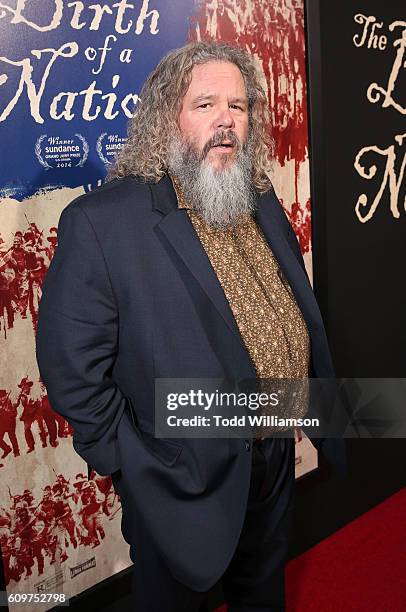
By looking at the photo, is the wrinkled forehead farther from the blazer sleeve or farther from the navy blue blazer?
the blazer sleeve

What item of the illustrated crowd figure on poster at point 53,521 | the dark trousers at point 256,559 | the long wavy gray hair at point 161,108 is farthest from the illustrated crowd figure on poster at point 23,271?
the dark trousers at point 256,559

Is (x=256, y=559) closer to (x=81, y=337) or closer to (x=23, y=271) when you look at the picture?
(x=81, y=337)

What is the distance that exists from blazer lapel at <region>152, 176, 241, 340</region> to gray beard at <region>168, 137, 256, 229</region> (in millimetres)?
89

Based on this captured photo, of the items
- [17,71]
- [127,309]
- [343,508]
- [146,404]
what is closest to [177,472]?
[146,404]

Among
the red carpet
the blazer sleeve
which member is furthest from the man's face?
the red carpet

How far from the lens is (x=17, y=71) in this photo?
6.45ft

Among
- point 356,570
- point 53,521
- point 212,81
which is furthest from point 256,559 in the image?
point 212,81

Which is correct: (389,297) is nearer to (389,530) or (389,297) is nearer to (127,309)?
(389,530)

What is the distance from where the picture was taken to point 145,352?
1777 mm

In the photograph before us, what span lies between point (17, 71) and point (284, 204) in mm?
1249

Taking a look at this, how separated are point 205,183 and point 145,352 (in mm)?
479

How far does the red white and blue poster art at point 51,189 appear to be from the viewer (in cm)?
201

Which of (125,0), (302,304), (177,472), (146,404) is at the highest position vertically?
(125,0)

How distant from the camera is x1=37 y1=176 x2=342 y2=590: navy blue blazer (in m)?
1.72
